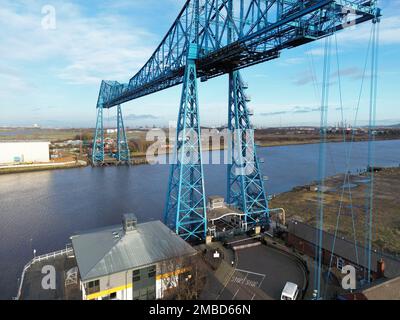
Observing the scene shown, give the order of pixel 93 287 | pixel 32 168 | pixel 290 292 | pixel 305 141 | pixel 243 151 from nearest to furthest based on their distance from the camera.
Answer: pixel 93 287 < pixel 290 292 < pixel 243 151 < pixel 32 168 < pixel 305 141

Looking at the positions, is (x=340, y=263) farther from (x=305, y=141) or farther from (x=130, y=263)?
(x=305, y=141)

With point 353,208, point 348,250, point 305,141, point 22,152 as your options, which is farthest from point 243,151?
point 305,141

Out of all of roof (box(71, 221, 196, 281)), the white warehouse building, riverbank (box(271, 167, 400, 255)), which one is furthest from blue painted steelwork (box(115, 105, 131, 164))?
roof (box(71, 221, 196, 281))

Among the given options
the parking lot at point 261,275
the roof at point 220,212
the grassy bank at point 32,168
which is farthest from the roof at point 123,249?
the grassy bank at point 32,168
